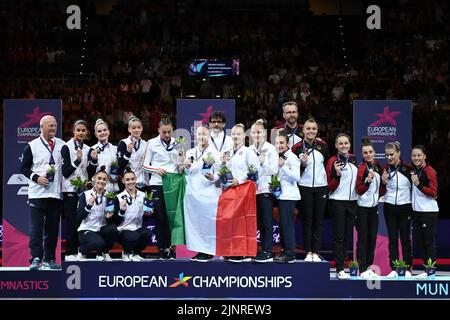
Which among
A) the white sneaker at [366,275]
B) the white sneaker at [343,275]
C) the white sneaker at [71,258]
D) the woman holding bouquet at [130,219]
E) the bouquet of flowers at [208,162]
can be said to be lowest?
the white sneaker at [366,275]

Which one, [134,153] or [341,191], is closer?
[341,191]

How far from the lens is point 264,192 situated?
9305 mm

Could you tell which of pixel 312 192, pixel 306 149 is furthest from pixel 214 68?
pixel 312 192

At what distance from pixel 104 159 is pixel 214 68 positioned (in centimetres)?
770

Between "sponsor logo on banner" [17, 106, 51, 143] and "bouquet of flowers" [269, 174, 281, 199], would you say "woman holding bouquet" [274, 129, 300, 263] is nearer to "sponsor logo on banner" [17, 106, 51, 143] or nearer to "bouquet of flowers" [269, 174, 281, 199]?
"bouquet of flowers" [269, 174, 281, 199]

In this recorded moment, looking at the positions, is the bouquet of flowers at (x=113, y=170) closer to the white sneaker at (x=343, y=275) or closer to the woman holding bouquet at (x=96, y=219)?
the woman holding bouquet at (x=96, y=219)

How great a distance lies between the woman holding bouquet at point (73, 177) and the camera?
31.2ft

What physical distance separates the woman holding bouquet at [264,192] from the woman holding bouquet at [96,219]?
5.81ft

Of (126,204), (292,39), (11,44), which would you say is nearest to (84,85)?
(11,44)

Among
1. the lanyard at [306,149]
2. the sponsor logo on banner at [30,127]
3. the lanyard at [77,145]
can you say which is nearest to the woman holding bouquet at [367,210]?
the lanyard at [306,149]

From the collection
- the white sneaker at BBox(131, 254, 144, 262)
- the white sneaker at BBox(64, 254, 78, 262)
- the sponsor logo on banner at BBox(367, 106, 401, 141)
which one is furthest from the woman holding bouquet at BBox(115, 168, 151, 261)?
the sponsor logo on banner at BBox(367, 106, 401, 141)

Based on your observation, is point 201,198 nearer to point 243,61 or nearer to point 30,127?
point 30,127

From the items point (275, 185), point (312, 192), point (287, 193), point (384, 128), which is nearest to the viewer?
point (275, 185)

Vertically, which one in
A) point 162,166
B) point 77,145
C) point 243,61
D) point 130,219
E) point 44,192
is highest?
point 243,61
